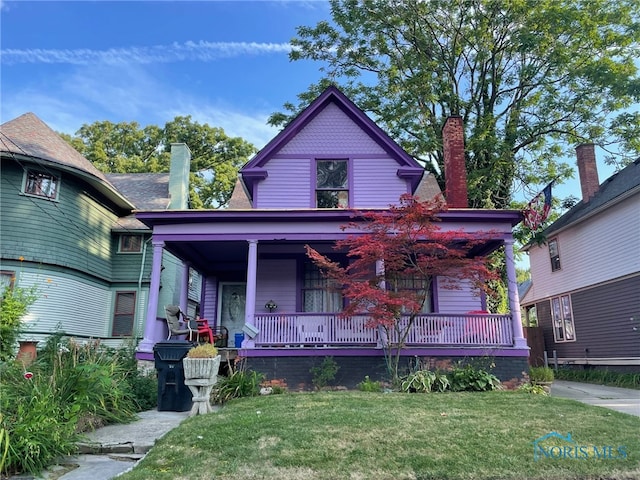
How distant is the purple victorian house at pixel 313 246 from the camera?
1059 centimetres

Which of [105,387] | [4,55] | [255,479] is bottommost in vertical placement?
[255,479]

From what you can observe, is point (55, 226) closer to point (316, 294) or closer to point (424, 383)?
point (316, 294)

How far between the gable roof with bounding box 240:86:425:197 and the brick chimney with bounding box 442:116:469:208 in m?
0.86

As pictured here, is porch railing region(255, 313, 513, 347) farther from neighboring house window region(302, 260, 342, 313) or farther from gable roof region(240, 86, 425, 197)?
gable roof region(240, 86, 425, 197)

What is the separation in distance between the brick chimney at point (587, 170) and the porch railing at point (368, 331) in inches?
384

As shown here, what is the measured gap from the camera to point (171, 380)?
8.16m

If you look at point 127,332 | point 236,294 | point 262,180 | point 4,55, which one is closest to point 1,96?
point 4,55

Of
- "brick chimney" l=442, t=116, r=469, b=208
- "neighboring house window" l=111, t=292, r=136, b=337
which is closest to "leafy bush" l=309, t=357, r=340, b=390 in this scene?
"brick chimney" l=442, t=116, r=469, b=208

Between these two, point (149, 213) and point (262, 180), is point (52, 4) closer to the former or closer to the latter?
point (149, 213)

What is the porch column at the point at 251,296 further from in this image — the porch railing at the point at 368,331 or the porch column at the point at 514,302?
the porch column at the point at 514,302

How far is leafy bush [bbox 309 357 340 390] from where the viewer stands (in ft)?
33.6

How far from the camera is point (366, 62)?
22500 millimetres

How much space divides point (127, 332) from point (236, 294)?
4.68m

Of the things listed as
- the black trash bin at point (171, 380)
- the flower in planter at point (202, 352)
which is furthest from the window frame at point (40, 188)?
the flower in planter at point (202, 352)
